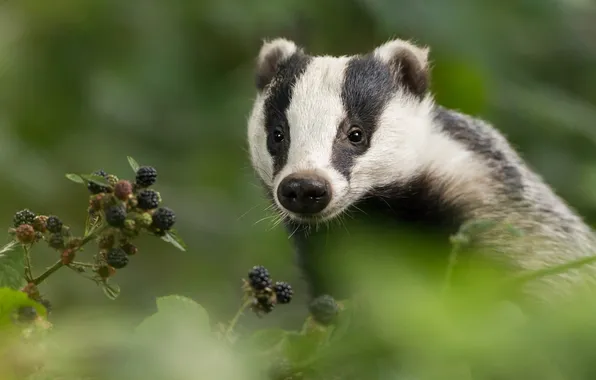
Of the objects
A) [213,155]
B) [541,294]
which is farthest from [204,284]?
[541,294]

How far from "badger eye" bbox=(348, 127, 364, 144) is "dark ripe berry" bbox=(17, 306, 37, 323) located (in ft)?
4.05

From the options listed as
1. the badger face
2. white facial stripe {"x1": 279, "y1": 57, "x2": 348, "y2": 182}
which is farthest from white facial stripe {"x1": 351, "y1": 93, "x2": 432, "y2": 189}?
white facial stripe {"x1": 279, "y1": 57, "x2": 348, "y2": 182}

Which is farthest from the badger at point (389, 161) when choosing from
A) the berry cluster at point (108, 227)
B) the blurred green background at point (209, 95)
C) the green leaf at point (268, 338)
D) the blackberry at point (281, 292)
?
the green leaf at point (268, 338)

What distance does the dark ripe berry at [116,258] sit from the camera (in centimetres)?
113

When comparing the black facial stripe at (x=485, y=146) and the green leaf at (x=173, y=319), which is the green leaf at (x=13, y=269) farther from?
the black facial stripe at (x=485, y=146)

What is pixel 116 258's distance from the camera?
3.70ft

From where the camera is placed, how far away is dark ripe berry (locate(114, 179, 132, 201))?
44.7 inches

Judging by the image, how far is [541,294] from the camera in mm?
1929

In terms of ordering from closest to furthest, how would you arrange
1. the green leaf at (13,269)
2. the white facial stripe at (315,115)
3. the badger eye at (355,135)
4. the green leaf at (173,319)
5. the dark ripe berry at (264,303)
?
1. the green leaf at (173,319)
2. the green leaf at (13,269)
3. the dark ripe berry at (264,303)
4. the white facial stripe at (315,115)
5. the badger eye at (355,135)

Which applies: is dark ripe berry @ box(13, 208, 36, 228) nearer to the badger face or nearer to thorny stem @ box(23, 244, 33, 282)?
thorny stem @ box(23, 244, 33, 282)

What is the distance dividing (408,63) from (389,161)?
0.30 m

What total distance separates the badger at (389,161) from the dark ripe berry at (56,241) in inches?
29.6

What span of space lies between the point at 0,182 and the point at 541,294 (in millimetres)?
1603

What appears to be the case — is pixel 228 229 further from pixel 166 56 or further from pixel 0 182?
pixel 0 182
